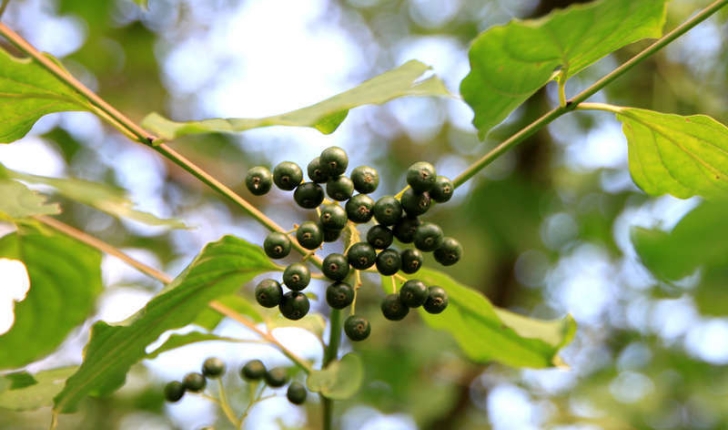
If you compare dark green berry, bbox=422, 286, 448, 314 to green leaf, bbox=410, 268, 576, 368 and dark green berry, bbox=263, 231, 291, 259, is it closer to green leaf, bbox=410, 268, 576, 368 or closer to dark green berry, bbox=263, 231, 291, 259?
green leaf, bbox=410, 268, 576, 368

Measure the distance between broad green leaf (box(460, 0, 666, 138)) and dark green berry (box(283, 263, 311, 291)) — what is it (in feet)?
1.92

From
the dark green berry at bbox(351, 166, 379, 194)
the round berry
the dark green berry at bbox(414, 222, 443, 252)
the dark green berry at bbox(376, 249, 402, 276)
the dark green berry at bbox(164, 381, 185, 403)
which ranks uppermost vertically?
the dark green berry at bbox(351, 166, 379, 194)

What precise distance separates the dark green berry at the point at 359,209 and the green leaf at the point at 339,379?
369 millimetres

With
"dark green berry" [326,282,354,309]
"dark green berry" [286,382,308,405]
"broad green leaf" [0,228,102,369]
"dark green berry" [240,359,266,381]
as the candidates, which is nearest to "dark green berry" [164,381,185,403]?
"dark green berry" [240,359,266,381]

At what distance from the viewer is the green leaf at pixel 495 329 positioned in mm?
2195

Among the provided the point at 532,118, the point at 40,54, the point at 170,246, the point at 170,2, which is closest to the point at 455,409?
the point at 532,118

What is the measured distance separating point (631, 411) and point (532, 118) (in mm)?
2101

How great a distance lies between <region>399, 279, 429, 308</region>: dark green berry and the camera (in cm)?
188

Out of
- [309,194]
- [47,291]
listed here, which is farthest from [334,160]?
[47,291]

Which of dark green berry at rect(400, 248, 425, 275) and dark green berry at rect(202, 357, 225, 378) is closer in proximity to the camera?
dark green berry at rect(400, 248, 425, 275)

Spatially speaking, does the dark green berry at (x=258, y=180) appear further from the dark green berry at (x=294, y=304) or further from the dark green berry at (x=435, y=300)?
the dark green berry at (x=435, y=300)

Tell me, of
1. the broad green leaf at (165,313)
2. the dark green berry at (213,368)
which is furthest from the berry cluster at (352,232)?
the dark green berry at (213,368)

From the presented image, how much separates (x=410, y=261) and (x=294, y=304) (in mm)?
312

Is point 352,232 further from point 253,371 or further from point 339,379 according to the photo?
point 253,371
